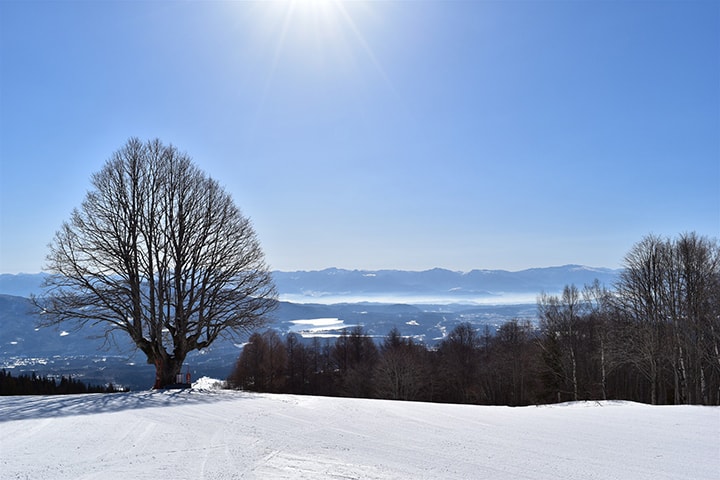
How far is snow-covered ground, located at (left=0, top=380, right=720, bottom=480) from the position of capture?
24.6ft

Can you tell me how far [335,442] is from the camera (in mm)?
9398

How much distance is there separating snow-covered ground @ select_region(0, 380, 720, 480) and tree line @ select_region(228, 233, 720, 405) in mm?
21060

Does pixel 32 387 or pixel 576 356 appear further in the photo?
pixel 32 387

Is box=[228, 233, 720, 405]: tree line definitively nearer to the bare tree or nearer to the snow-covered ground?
the bare tree

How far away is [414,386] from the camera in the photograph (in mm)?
48531

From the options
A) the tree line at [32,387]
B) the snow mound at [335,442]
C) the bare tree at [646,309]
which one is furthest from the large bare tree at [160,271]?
the tree line at [32,387]

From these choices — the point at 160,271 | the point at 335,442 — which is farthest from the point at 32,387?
the point at 335,442

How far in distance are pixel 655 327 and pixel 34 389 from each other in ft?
204

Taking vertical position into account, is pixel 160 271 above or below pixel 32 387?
above

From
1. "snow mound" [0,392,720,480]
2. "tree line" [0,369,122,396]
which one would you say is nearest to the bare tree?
"snow mound" [0,392,720,480]

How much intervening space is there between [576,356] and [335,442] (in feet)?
148

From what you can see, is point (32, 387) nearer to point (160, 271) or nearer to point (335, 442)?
point (160, 271)

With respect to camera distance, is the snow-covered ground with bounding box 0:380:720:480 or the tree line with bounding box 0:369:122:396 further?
the tree line with bounding box 0:369:122:396

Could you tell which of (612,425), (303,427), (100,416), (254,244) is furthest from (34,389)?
(612,425)
